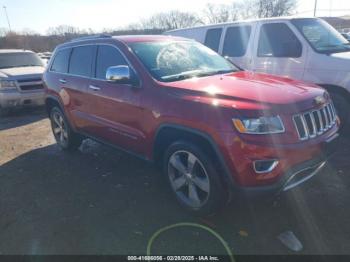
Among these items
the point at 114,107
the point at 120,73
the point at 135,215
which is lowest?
the point at 135,215

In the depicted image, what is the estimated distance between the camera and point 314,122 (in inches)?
125

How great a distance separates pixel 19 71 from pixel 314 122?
8.89 meters

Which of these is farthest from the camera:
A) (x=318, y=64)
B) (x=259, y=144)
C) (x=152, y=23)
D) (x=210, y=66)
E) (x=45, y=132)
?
(x=152, y=23)

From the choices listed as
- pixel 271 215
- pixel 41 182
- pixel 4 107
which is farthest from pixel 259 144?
pixel 4 107

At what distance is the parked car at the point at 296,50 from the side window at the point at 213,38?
Answer: 10 centimetres

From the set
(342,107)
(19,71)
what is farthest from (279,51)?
(19,71)

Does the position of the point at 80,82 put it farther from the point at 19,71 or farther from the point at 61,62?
the point at 19,71

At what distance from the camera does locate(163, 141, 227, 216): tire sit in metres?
3.13

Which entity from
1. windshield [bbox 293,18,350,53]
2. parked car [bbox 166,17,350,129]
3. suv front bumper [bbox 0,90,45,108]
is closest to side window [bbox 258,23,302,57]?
parked car [bbox 166,17,350,129]

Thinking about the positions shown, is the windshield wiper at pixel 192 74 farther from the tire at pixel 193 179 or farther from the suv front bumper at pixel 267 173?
the suv front bumper at pixel 267 173

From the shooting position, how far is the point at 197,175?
3.37m

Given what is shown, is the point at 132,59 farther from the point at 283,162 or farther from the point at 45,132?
the point at 45,132

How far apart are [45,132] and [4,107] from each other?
255cm

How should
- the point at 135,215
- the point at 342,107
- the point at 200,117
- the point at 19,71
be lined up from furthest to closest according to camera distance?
the point at 19,71
the point at 342,107
the point at 135,215
the point at 200,117
